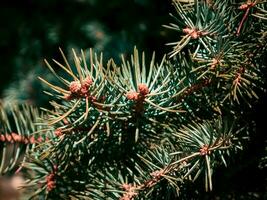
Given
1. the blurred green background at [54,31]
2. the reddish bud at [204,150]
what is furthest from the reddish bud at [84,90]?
the blurred green background at [54,31]

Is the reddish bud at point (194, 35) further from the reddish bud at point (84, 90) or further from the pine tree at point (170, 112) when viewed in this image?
the reddish bud at point (84, 90)

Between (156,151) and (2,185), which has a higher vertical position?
(2,185)

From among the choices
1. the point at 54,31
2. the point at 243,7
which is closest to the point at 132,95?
the point at 243,7

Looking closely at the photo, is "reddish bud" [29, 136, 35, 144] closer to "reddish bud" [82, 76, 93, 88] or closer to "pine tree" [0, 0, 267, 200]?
"pine tree" [0, 0, 267, 200]

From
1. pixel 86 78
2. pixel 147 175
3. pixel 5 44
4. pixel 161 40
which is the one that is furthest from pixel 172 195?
pixel 5 44

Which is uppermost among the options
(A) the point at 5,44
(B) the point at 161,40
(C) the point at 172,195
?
(A) the point at 5,44

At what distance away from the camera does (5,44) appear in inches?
50.7

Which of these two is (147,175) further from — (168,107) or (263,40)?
(263,40)

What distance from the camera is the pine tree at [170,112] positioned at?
426 mm

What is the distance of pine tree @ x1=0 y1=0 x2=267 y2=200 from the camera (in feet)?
1.40

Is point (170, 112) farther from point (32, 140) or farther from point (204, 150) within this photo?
point (32, 140)

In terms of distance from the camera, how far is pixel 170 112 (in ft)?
1.52

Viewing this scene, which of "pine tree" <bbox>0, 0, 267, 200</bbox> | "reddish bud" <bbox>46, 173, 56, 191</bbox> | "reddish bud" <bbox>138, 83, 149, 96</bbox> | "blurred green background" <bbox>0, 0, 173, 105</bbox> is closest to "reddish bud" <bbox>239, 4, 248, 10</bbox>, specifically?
"pine tree" <bbox>0, 0, 267, 200</bbox>

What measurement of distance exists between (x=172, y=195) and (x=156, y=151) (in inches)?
1.9
